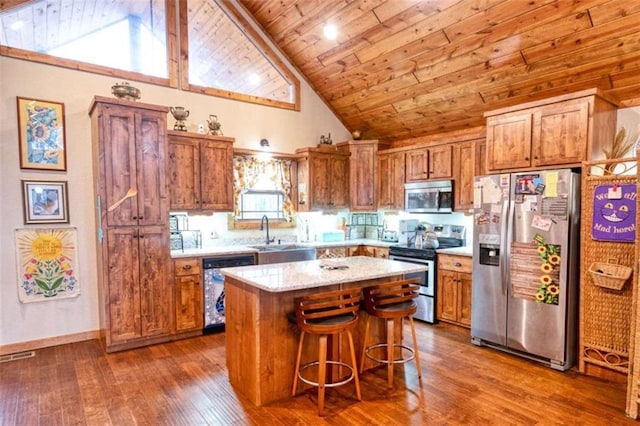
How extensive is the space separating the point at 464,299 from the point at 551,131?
2.01 meters

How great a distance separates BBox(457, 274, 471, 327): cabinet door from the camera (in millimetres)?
4227

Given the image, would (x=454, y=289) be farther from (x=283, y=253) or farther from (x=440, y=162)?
(x=283, y=253)

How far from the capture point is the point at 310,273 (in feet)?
9.49

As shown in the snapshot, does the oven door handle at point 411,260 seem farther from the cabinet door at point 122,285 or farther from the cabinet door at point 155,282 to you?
the cabinet door at point 122,285

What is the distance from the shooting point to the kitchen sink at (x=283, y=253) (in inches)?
179

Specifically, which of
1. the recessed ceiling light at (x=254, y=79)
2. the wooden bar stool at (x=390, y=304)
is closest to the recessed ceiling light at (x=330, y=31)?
the recessed ceiling light at (x=254, y=79)

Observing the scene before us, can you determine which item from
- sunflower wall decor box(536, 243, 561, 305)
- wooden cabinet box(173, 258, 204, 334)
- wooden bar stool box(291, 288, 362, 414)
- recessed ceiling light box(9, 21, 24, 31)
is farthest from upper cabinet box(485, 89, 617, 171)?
recessed ceiling light box(9, 21, 24, 31)

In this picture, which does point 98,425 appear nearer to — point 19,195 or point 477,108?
point 19,195

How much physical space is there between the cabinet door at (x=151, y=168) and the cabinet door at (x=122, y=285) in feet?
0.85

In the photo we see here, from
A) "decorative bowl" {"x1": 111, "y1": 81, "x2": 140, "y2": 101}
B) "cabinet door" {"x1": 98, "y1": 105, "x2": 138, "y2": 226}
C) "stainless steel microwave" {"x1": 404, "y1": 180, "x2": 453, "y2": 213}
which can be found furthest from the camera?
"stainless steel microwave" {"x1": 404, "y1": 180, "x2": 453, "y2": 213}

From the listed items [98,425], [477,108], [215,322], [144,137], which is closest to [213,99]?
[144,137]

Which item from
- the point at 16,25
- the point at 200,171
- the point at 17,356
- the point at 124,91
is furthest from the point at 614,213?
the point at 16,25

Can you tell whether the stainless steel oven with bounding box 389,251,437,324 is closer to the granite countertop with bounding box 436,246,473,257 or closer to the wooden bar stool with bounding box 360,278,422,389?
the granite countertop with bounding box 436,246,473,257

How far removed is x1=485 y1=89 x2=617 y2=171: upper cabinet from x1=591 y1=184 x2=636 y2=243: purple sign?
0.37 m
